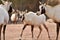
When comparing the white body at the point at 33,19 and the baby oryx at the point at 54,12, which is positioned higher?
the baby oryx at the point at 54,12

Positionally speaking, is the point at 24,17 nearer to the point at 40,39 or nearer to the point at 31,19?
the point at 31,19

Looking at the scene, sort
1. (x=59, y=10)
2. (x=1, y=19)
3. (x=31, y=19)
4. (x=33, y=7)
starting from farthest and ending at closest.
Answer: (x=33, y=7) < (x=31, y=19) < (x=59, y=10) < (x=1, y=19)

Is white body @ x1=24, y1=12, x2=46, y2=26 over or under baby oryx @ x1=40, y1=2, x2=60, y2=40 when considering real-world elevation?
under

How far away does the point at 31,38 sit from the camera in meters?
6.34

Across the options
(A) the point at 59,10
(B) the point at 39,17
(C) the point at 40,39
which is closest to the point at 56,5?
(A) the point at 59,10

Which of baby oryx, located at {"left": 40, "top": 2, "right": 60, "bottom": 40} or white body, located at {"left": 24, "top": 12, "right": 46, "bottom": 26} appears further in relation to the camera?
white body, located at {"left": 24, "top": 12, "right": 46, "bottom": 26}

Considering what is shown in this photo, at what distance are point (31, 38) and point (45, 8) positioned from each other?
0.95 m


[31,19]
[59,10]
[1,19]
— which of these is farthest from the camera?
[31,19]

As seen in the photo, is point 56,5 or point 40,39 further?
point 40,39

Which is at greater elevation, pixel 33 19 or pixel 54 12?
pixel 54 12

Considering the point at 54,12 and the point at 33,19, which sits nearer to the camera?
the point at 54,12

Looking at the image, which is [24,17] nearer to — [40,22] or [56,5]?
[40,22]

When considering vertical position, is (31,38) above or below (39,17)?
below

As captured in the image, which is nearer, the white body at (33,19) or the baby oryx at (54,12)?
the baby oryx at (54,12)
